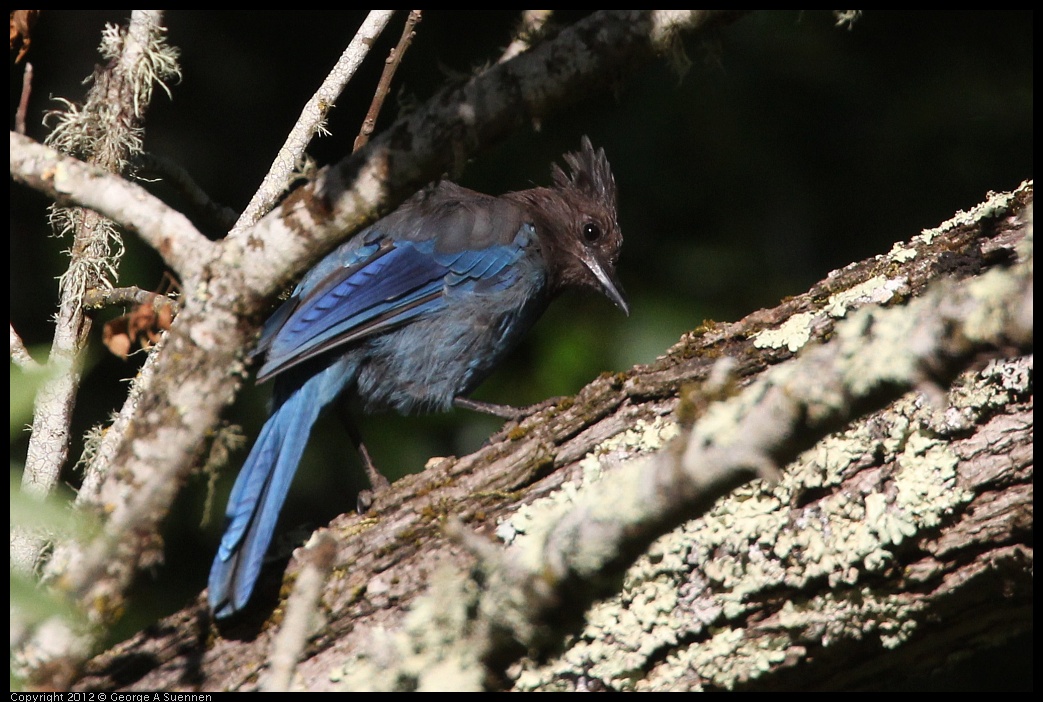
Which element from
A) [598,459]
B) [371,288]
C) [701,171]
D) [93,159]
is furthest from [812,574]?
[701,171]

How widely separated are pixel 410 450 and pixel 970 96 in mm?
3083

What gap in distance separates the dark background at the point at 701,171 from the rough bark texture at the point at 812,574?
1990 mm

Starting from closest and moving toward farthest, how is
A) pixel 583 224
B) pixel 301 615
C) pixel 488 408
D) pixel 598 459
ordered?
pixel 301 615 → pixel 598 459 → pixel 488 408 → pixel 583 224

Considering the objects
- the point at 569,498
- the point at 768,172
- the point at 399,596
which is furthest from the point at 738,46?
the point at 399,596

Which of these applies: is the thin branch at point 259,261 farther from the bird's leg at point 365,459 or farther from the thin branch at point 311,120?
the bird's leg at point 365,459

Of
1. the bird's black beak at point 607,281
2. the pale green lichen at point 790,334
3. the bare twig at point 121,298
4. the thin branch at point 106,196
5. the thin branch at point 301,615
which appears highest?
the bird's black beak at point 607,281

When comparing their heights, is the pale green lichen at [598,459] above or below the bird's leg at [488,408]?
below

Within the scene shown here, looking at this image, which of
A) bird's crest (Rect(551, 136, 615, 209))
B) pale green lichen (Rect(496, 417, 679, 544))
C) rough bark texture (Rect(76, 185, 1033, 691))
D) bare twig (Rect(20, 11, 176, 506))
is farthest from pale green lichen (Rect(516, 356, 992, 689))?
bird's crest (Rect(551, 136, 615, 209))

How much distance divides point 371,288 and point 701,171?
1850mm

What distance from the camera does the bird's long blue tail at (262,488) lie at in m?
2.84

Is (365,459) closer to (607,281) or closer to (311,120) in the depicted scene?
(607,281)

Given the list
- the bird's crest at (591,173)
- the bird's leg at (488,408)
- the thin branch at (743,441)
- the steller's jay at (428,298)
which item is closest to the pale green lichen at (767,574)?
the thin branch at (743,441)

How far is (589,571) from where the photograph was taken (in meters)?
1.99

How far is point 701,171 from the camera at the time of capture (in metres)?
5.09
